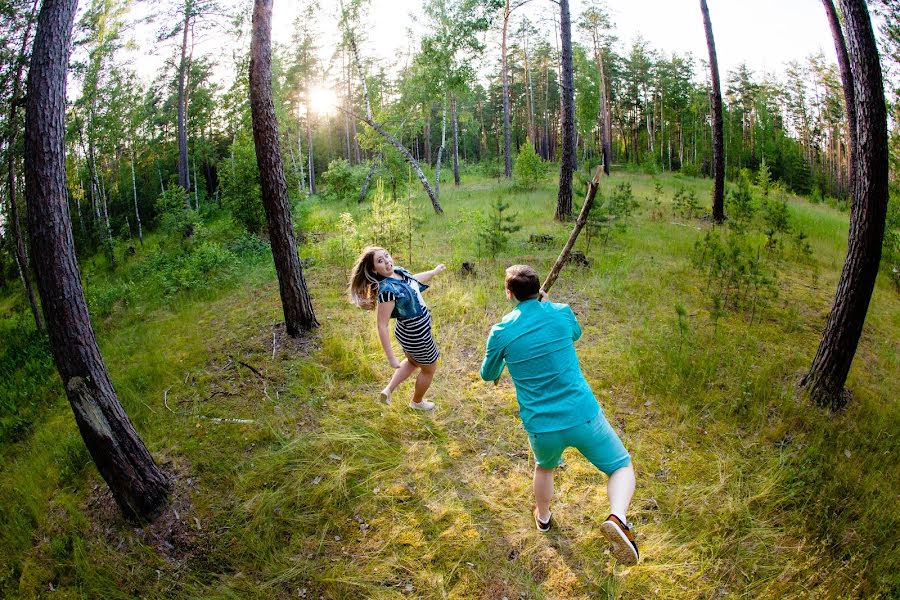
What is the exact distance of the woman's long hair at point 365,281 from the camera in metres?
4.20

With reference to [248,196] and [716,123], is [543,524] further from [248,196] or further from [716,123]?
[716,123]

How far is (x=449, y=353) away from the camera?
619 centimetres

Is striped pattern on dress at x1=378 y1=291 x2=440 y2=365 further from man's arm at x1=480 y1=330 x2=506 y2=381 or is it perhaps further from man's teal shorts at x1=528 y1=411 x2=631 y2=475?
man's teal shorts at x1=528 y1=411 x2=631 y2=475

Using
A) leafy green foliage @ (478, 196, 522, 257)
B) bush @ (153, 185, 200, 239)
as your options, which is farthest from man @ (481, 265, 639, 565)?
bush @ (153, 185, 200, 239)

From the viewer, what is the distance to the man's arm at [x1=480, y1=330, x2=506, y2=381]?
277 cm

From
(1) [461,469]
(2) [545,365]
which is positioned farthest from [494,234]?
(2) [545,365]

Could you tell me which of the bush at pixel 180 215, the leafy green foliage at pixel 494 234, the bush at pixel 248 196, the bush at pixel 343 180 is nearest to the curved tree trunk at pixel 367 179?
the bush at pixel 343 180

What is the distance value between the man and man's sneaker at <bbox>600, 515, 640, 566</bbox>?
0.50ft

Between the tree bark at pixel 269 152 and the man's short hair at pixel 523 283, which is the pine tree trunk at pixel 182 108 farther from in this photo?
the man's short hair at pixel 523 283

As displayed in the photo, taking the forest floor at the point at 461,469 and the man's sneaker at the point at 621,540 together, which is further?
the forest floor at the point at 461,469

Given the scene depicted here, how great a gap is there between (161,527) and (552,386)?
337 centimetres

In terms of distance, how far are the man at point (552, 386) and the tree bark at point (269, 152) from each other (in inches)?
178

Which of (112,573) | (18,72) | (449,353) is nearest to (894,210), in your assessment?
(449,353)

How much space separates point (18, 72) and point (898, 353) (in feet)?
53.0
